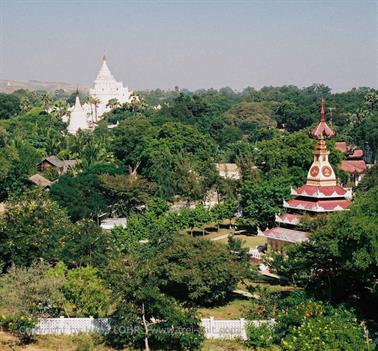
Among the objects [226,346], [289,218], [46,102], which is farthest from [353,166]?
[46,102]

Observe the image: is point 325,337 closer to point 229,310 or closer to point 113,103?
point 229,310

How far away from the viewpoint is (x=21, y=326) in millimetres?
19844

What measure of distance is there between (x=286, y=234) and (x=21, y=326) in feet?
41.6

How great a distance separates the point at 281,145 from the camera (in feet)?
136

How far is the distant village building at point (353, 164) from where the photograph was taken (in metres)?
48.5

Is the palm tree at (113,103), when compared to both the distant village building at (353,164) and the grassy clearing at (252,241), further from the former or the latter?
the grassy clearing at (252,241)

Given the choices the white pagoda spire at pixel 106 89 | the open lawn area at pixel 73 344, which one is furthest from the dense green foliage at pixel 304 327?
the white pagoda spire at pixel 106 89

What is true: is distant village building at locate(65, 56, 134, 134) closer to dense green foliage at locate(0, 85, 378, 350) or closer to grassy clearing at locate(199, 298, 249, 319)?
dense green foliage at locate(0, 85, 378, 350)

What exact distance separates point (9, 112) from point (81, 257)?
64.0m

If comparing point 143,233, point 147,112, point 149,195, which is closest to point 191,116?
point 147,112

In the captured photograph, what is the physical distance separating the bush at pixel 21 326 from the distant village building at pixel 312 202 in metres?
12.1

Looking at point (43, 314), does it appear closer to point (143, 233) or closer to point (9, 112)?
point (143, 233)

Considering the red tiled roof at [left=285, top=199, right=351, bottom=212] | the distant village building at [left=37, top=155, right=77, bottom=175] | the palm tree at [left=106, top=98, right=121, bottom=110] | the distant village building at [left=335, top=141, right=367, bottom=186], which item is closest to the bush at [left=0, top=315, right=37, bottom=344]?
the red tiled roof at [left=285, top=199, right=351, bottom=212]

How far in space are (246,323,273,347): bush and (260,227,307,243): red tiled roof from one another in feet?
28.5
